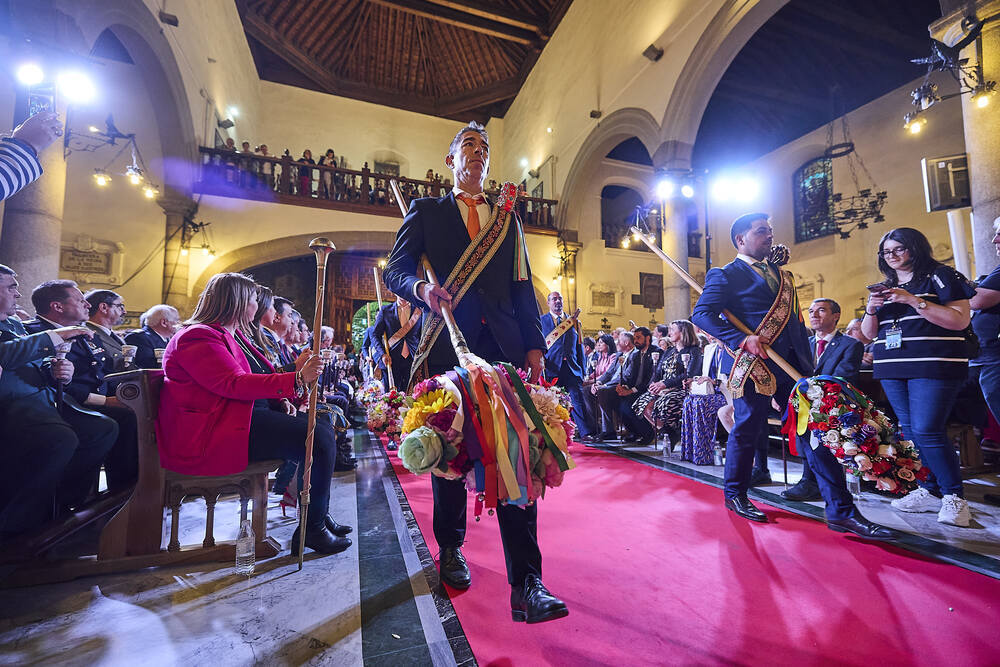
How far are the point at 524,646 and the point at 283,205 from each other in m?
10.3

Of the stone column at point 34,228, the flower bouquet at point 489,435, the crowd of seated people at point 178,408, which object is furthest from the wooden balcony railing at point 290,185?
the flower bouquet at point 489,435

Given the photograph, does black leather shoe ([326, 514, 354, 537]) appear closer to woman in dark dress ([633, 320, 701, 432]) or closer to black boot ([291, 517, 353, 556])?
black boot ([291, 517, 353, 556])

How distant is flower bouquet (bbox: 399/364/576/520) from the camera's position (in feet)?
4.09

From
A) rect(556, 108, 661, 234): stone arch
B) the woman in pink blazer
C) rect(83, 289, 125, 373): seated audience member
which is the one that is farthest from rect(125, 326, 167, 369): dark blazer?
rect(556, 108, 661, 234): stone arch

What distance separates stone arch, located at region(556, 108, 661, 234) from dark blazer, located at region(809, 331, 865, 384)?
6.96m

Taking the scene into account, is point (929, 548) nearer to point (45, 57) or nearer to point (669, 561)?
point (669, 561)

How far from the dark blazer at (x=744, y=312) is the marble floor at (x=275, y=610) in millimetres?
1088

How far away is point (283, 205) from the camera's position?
9.73 m

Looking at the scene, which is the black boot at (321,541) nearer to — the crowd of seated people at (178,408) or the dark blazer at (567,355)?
the crowd of seated people at (178,408)

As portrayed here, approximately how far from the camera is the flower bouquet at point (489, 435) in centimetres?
125

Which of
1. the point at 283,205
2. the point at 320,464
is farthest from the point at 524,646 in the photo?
the point at 283,205

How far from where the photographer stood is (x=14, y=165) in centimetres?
161

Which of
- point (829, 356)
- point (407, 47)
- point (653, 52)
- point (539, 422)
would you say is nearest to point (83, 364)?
point (539, 422)

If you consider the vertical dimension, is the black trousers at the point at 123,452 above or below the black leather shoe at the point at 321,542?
above
